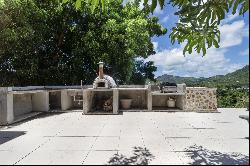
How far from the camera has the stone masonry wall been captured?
67.4 ft

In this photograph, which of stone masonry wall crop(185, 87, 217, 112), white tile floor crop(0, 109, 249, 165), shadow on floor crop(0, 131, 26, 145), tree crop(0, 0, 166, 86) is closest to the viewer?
white tile floor crop(0, 109, 249, 165)

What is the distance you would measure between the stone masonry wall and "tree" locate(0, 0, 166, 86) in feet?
33.0

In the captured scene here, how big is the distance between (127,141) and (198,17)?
6072mm

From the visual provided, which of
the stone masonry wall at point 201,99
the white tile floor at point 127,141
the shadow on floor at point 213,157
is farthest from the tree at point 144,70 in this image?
the shadow on floor at point 213,157

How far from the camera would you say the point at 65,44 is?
3206cm

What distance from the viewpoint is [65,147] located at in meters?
10.5

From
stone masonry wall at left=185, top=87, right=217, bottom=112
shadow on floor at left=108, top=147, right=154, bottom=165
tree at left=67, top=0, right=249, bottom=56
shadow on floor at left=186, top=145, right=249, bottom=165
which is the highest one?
tree at left=67, top=0, right=249, bottom=56

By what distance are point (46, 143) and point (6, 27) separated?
16977mm

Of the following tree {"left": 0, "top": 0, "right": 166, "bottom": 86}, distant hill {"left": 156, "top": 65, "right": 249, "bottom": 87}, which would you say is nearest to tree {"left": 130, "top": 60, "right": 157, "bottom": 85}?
distant hill {"left": 156, "top": 65, "right": 249, "bottom": 87}

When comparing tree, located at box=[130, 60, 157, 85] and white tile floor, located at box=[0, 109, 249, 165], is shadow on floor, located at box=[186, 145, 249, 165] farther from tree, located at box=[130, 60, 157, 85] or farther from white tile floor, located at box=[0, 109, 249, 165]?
tree, located at box=[130, 60, 157, 85]

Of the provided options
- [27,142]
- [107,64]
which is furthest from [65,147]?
[107,64]

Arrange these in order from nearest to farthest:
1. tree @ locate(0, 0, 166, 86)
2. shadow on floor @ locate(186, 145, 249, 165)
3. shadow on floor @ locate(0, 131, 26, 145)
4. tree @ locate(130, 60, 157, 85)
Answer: shadow on floor @ locate(186, 145, 249, 165), shadow on floor @ locate(0, 131, 26, 145), tree @ locate(0, 0, 166, 86), tree @ locate(130, 60, 157, 85)

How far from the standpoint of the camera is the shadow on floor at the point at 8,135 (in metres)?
11.9

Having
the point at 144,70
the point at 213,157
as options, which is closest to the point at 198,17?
the point at 213,157
